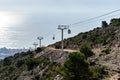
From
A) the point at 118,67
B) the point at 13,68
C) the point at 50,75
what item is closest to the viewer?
the point at 118,67

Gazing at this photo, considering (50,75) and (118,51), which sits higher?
(118,51)

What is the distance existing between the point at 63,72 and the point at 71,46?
8072 centimetres

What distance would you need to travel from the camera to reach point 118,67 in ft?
228

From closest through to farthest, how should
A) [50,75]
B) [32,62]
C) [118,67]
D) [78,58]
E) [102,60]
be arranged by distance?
[78,58] < [118,67] < [102,60] < [50,75] < [32,62]

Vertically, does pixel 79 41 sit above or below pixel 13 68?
above

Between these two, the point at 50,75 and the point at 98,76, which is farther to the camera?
the point at 50,75

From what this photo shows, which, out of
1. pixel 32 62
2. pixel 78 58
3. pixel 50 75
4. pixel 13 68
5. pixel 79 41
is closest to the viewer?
pixel 78 58

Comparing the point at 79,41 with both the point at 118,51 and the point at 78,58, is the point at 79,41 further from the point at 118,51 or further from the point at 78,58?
the point at 78,58

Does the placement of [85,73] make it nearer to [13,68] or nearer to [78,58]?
[78,58]

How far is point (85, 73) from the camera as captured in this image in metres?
62.7

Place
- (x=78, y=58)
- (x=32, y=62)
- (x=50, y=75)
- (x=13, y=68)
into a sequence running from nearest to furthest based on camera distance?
(x=78, y=58)
(x=50, y=75)
(x=32, y=62)
(x=13, y=68)

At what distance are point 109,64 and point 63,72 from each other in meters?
12.3

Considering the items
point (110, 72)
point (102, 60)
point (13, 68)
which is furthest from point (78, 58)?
point (13, 68)

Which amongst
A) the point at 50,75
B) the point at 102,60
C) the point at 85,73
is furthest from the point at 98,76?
the point at 50,75
